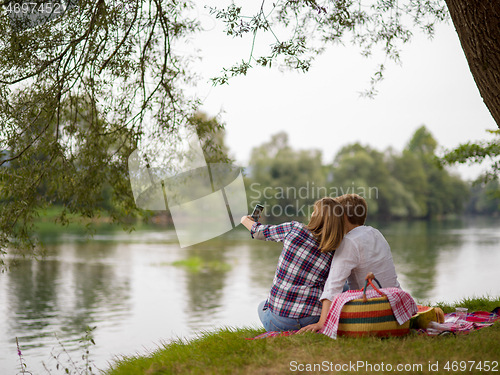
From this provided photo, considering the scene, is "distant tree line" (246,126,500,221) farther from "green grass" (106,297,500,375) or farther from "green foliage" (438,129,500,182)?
"green grass" (106,297,500,375)

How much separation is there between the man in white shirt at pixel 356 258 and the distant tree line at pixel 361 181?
33.1m

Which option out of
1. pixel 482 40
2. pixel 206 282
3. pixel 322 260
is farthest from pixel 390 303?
pixel 206 282

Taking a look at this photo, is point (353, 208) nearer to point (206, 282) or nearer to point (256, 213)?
point (256, 213)

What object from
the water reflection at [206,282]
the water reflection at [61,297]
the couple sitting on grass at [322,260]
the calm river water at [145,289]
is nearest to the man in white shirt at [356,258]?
the couple sitting on grass at [322,260]

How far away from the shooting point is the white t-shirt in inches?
138

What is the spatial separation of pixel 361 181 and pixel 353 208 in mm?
53189

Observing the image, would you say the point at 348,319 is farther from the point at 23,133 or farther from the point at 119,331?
the point at 119,331

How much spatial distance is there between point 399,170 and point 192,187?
6139 centimetres

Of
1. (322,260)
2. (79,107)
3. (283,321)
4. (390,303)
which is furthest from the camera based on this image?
(79,107)

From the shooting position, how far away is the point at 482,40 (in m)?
3.82

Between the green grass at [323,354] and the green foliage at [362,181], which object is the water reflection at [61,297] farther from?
the green foliage at [362,181]

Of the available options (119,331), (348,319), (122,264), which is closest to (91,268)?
(122,264)

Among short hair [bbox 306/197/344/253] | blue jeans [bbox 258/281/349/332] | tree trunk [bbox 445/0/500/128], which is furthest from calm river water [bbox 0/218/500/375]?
tree trunk [bbox 445/0/500/128]

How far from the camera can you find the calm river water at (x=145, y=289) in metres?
10.5
